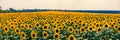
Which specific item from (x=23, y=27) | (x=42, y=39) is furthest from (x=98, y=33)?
(x=23, y=27)

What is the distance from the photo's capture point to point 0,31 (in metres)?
11.3

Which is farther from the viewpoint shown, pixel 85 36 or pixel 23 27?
pixel 23 27

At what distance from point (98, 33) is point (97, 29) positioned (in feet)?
0.82

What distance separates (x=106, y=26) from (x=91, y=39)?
1802 millimetres

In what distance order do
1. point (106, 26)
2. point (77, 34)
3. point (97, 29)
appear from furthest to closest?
point (106, 26) → point (97, 29) → point (77, 34)

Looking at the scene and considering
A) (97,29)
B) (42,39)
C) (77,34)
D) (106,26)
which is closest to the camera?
(42,39)

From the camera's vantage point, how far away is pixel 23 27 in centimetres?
1130

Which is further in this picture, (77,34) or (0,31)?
(0,31)

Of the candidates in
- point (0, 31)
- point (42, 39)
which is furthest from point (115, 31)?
point (0, 31)

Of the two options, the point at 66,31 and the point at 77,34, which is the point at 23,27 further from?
the point at 77,34

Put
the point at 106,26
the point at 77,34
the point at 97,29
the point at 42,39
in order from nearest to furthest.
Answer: the point at 42,39, the point at 77,34, the point at 97,29, the point at 106,26

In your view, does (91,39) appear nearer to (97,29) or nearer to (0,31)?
(97,29)

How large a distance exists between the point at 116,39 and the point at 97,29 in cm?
99

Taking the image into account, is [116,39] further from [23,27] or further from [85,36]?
[23,27]
